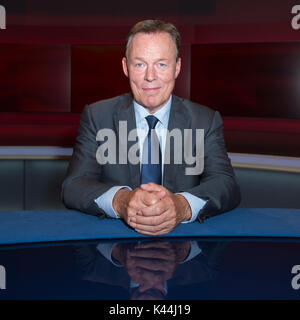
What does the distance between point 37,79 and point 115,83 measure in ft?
2.86

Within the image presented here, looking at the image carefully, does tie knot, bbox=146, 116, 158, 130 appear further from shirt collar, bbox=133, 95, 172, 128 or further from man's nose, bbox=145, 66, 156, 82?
man's nose, bbox=145, 66, 156, 82

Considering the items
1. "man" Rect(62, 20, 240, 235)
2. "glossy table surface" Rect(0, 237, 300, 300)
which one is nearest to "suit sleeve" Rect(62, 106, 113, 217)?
"man" Rect(62, 20, 240, 235)

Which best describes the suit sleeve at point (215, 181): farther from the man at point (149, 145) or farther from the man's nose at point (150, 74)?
the man's nose at point (150, 74)

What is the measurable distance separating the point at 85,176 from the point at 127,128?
0.73 feet

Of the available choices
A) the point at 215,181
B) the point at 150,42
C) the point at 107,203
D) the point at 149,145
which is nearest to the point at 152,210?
the point at 107,203

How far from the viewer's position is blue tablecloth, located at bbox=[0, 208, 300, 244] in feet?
3.07

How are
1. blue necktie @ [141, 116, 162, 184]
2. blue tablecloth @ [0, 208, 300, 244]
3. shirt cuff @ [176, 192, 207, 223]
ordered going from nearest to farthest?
blue tablecloth @ [0, 208, 300, 244] → shirt cuff @ [176, 192, 207, 223] → blue necktie @ [141, 116, 162, 184]

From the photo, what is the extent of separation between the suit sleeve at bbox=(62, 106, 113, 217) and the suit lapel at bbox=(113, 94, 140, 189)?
3.3 inches

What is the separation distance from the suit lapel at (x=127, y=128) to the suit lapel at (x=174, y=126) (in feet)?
0.34

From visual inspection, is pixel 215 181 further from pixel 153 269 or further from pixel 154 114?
pixel 153 269

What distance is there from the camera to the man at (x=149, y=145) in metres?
1.17

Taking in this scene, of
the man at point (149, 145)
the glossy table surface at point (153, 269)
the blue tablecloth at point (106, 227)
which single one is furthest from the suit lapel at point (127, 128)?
the glossy table surface at point (153, 269)

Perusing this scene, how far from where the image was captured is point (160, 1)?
4680mm
